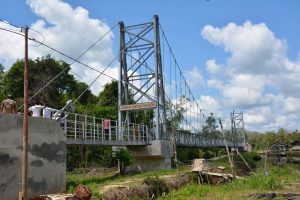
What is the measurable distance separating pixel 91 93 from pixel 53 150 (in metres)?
25.0

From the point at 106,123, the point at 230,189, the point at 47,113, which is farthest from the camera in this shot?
the point at 106,123

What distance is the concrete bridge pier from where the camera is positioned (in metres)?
24.1

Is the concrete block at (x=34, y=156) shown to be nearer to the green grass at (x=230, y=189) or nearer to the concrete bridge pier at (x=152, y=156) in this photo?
the green grass at (x=230, y=189)

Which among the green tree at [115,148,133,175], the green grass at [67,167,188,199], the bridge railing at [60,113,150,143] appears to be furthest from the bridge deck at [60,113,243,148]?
the green grass at [67,167,188,199]

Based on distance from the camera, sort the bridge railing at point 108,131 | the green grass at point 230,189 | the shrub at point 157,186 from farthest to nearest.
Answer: the bridge railing at point 108,131 → the shrub at point 157,186 → the green grass at point 230,189

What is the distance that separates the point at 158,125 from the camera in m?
24.8

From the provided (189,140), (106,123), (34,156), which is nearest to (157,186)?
(34,156)

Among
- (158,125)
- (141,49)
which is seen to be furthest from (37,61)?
(158,125)

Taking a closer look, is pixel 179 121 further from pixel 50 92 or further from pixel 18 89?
pixel 18 89

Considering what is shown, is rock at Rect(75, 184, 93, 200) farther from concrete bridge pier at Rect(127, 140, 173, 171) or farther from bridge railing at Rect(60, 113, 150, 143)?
concrete bridge pier at Rect(127, 140, 173, 171)

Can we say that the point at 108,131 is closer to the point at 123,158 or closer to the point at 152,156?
the point at 123,158

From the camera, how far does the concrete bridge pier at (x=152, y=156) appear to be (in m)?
24.1

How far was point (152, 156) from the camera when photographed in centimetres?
2442

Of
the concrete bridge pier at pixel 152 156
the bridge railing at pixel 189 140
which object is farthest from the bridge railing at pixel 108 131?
the bridge railing at pixel 189 140
